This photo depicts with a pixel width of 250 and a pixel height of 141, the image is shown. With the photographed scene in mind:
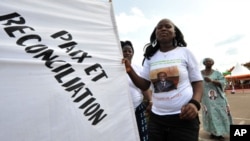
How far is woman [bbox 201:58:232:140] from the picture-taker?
4.70 m

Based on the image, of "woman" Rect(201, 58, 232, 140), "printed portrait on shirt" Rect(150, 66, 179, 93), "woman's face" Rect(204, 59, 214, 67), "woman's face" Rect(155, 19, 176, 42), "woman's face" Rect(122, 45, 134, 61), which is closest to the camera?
"printed portrait on shirt" Rect(150, 66, 179, 93)

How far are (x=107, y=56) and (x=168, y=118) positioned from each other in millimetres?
625

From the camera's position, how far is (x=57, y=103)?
131 cm

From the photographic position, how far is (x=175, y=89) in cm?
179

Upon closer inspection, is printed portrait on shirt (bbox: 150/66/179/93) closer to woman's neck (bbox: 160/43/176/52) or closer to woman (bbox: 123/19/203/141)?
woman (bbox: 123/19/203/141)

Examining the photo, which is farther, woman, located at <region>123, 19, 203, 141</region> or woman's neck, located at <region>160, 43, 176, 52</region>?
woman's neck, located at <region>160, 43, 176, 52</region>

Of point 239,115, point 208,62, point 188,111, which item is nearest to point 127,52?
point 188,111

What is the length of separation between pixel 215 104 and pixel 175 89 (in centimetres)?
337

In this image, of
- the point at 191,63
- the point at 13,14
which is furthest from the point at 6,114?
the point at 191,63

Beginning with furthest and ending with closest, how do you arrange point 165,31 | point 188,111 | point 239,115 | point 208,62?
point 239,115 < point 208,62 < point 165,31 < point 188,111

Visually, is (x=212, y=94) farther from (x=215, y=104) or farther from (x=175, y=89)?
(x=175, y=89)

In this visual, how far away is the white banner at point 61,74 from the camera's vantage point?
122 cm

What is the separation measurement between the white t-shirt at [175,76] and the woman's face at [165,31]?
4.1 inches

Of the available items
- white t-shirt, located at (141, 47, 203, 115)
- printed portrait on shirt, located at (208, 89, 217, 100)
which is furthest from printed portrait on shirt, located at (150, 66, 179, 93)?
printed portrait on shirt, located at (208, 89, 217, 100)
